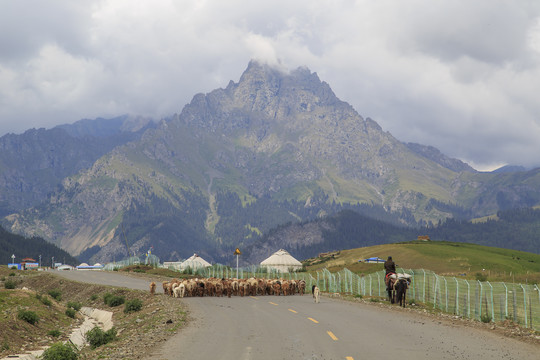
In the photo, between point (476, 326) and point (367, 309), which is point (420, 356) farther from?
point (367, 309)

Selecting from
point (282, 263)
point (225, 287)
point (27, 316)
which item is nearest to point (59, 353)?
point (27, 316)

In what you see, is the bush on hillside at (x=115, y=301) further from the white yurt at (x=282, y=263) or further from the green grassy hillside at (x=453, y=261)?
the white yurt at (x=282, y=263)

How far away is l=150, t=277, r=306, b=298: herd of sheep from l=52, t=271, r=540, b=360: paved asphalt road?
15.6 meters

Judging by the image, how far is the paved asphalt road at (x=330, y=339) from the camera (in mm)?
19156

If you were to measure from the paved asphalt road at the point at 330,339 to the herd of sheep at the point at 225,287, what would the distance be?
51.1 ft

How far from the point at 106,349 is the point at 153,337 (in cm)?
216

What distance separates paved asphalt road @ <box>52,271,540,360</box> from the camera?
62.8ft

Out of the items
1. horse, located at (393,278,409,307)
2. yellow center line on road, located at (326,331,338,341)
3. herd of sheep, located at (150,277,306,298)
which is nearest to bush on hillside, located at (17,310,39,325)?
herd of sheep, located at (150,277,306,298)

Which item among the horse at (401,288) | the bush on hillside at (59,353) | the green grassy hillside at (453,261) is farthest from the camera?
the green grassy hillside at (453,261)

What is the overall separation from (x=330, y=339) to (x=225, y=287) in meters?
29.4

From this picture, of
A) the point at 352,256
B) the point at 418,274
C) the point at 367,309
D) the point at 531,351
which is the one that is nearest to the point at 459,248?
the point at 352,256

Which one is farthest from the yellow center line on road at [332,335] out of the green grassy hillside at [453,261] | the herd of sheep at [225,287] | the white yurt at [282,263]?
the white yurt at [282,263]

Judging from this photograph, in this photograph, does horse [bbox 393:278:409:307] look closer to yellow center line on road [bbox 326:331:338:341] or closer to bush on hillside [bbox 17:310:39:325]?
yellow center line on road [bbox 326:331:338:341]

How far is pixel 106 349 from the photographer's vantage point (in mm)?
22359
